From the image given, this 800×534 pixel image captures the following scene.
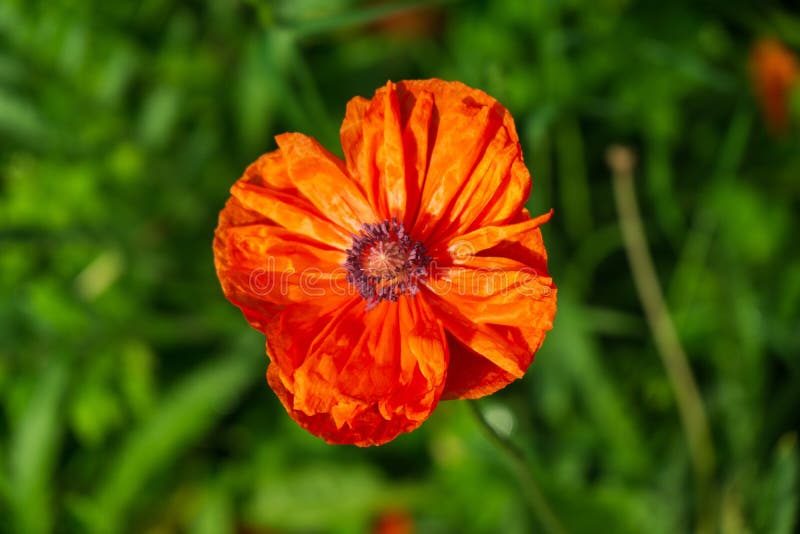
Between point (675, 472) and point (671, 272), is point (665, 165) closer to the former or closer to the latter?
point (671, 272)

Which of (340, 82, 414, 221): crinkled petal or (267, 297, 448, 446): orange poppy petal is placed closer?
(267, 297, 448, 446): orange poppy petal

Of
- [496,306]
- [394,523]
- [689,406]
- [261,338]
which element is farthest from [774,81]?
[394,523]

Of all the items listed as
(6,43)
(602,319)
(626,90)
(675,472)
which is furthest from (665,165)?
(6,43)

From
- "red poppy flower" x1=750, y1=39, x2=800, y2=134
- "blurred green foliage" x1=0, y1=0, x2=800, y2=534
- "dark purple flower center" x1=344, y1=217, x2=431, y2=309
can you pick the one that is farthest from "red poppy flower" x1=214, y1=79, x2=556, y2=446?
"red poppy flower" x1=750, y1=39, x2=800, y2=134

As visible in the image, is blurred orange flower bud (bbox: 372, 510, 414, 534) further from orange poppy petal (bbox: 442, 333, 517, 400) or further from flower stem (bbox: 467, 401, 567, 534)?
orange poppy petal (bbox: 442, 333, 517, 400)

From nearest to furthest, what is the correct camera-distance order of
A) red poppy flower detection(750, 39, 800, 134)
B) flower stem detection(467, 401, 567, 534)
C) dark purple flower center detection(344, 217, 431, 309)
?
flower stem detection(467, 401, 567, 534) → dark purple flower center detection(344, 217, 431, 309) → red poppy flower detection(750, 39, 800, 134)

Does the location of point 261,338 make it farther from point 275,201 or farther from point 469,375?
point 469,375
